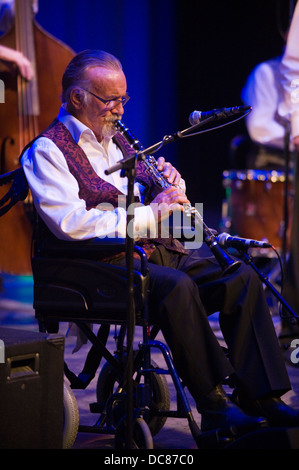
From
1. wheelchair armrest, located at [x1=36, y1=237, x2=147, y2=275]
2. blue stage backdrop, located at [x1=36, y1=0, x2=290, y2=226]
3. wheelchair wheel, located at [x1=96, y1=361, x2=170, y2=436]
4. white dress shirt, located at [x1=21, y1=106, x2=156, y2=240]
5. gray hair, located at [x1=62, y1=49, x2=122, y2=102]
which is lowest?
wheelchair wheel, located at [x1=96, y1=361, x2=170, y2=436]

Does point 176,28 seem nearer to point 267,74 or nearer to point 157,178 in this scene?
point 267,74

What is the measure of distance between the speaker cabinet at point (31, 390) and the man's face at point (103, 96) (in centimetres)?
85

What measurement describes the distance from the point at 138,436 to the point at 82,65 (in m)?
1.29

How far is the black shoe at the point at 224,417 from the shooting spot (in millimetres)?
2170

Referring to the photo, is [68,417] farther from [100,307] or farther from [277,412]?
[277,412]

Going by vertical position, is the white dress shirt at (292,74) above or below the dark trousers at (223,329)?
above

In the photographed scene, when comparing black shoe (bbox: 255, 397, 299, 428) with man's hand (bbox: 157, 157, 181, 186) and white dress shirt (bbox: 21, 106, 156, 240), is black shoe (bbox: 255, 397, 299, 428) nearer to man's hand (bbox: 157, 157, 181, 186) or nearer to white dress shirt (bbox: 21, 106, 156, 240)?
white dress shirt (bbox: 21, 106, 156, 240)

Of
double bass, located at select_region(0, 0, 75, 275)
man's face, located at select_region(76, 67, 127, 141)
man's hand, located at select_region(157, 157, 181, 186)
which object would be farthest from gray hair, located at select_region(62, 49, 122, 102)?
double bass, located at select_region(0, 0, 75, 275)

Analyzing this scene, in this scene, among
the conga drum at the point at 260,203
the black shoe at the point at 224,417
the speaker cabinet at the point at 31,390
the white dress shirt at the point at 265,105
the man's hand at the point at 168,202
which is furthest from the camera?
the white dress shirt at the point at 265,105

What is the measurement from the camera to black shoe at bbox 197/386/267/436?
7.12 feet

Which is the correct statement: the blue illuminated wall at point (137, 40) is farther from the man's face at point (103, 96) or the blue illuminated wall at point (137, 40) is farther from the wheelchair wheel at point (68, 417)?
the wheelchair wheel at point (68, 417)

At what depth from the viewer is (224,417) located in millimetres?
2197

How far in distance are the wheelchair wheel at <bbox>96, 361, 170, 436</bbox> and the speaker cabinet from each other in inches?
17.9

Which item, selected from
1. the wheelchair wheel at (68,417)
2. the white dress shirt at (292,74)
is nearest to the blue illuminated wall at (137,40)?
the white dress shirt at (292,74)
